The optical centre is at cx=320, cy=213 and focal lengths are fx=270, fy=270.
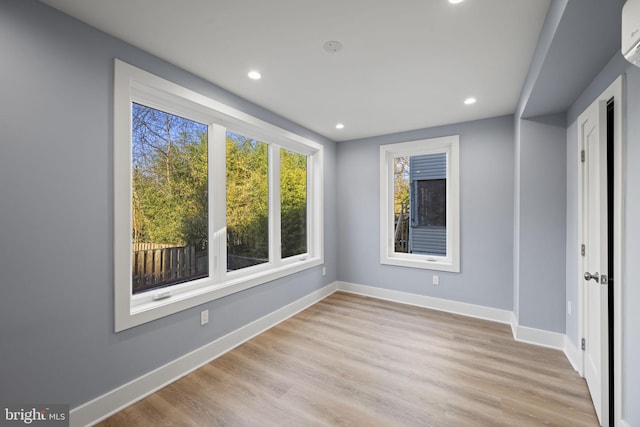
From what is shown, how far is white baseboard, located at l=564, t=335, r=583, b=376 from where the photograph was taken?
7.40ft

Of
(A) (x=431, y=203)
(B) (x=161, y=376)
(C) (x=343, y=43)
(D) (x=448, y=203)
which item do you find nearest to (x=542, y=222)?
(D) (x=448, y=203)

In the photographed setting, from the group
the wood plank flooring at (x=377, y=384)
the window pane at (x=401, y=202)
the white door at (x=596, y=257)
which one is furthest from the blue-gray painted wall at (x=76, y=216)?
the window pane at (x=401, y=202)

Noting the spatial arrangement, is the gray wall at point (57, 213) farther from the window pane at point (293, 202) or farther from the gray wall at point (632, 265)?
the gray wall at point (632, 265)

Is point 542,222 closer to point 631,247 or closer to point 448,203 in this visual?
point 448,203

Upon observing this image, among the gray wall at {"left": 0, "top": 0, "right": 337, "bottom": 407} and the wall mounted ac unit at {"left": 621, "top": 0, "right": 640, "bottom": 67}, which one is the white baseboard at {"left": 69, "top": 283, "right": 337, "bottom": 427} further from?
the wall mounted ac unit at {"left": 621, "top": 0, "right": 640, "bottom": 67}

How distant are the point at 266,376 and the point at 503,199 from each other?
3293mm

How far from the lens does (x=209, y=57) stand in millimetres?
2086

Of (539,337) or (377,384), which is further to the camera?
(539,337)

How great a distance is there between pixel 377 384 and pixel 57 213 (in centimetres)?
249

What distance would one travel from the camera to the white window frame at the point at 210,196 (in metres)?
1.87

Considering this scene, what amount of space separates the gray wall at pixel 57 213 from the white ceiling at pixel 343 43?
0.88 ft

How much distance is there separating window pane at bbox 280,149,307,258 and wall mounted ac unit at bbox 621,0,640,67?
315cm

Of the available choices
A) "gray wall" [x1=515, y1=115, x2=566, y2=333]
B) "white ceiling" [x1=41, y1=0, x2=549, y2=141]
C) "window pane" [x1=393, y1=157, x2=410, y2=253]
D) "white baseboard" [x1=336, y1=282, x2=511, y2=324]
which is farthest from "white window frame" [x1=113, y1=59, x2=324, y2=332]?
"gray wall" [x1=515, y1=115, x2=566, y2=333]
